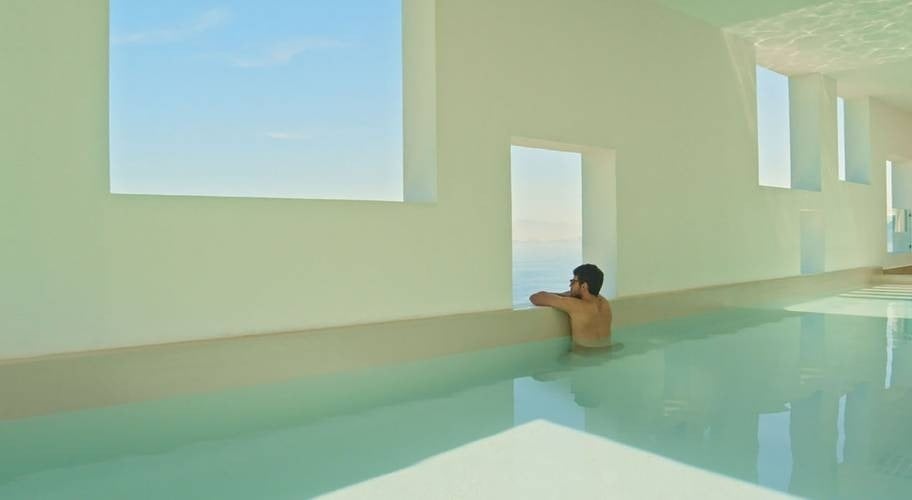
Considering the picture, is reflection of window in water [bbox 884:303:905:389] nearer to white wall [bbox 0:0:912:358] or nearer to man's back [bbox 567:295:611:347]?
white wall [bbox 0:0:912:358]

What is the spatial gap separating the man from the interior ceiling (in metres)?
3.45

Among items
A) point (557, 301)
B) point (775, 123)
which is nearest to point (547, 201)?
point (775, 123)

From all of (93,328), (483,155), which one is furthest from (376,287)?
(93,328)

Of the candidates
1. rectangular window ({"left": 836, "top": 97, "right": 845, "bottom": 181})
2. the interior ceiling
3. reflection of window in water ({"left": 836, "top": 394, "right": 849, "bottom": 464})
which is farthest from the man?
rectangular window ({"left": 836, "top": 97, "right": 845, "bottom": 181})

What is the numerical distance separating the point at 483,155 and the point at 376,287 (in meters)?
1.47

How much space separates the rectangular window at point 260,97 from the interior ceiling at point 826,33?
176 inches

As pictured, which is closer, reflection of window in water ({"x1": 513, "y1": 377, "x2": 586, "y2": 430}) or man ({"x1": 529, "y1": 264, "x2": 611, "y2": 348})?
reflection of window in water ({"x1": 513, "y1": 377, "x2": 586, "y2": 430})

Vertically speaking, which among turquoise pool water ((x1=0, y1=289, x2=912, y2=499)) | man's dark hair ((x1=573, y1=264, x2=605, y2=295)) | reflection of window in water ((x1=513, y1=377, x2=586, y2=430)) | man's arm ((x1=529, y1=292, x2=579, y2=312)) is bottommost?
reflection of window in water ((x1=513, y1=377, x2=586, y2=430))

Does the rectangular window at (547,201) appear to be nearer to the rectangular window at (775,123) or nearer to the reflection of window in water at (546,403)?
the rectangular window at (775,123)

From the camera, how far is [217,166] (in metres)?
9.56

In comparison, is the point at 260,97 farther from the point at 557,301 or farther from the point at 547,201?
the point at 557,301

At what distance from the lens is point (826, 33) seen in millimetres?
7703

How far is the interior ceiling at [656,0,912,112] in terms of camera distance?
6.81 meters

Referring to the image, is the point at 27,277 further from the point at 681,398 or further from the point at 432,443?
the point at 681,398
